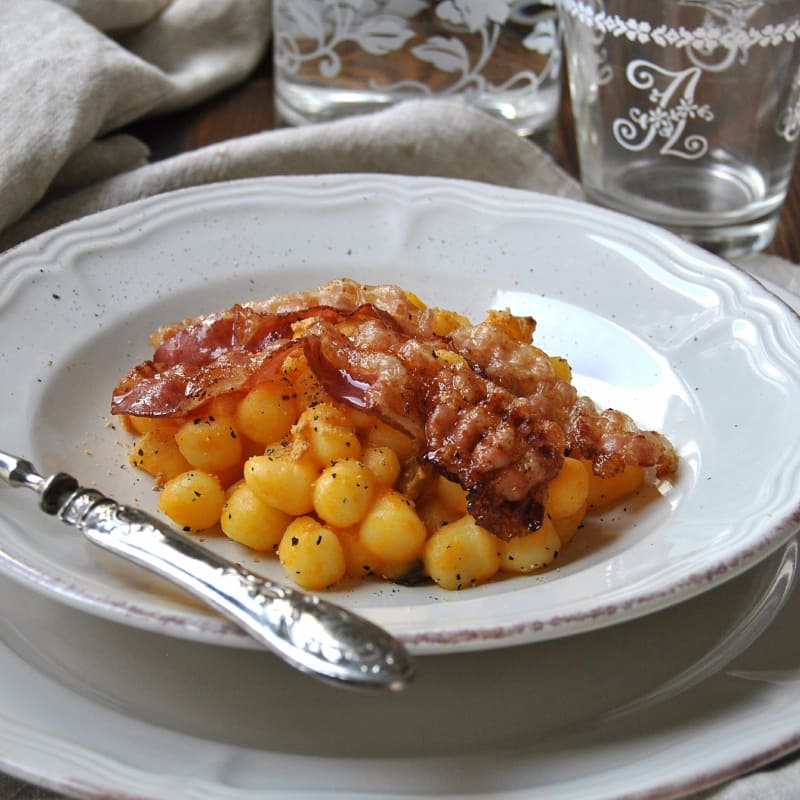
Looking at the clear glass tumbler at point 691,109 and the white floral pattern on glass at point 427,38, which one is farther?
the white floral pattern on glass at point 427,38

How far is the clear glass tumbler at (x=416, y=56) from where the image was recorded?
3205 mm

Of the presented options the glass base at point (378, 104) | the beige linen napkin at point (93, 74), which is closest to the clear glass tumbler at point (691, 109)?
the glass base at point (378, 104)

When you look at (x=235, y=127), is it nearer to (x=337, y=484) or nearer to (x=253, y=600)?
(x=337, y=484)

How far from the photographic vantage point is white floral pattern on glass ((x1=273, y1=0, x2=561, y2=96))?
320cm

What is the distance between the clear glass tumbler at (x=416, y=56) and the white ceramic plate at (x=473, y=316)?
83 centimetres

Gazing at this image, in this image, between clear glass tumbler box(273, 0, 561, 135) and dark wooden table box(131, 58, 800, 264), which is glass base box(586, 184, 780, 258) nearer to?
dark wooden table box(131, 58, 800, 264)

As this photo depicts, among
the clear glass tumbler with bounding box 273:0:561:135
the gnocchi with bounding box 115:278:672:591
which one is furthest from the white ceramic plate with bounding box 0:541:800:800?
the clear glass tumbler with bounding box 273:0:561:135

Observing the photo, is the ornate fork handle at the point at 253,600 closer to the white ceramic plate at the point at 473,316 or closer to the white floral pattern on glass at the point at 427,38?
the white ceramic plate at the point at 473,316

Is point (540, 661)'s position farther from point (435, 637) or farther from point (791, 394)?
point (791, 394)

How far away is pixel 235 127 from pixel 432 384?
1.84 meters

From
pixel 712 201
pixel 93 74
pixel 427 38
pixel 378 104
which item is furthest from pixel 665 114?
pixel 93 74

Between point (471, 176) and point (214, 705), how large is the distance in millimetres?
1853

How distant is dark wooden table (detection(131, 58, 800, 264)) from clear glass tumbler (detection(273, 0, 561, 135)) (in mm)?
129

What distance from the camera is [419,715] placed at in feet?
4.84
